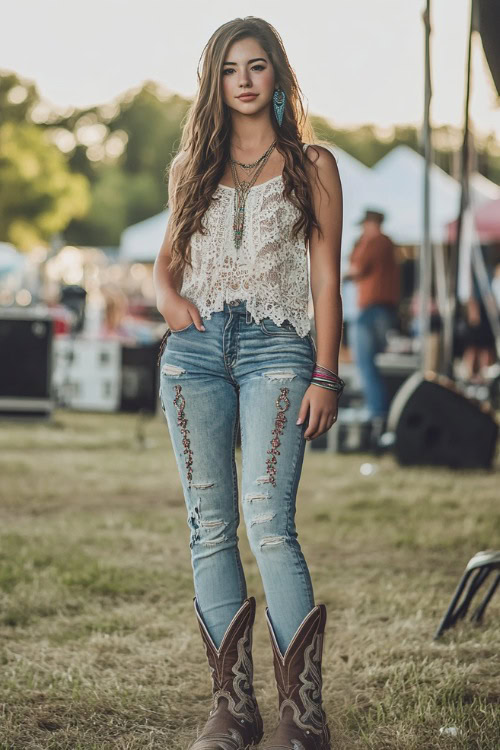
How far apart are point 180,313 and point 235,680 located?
101cm

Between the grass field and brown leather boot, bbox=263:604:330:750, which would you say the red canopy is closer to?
the grass field

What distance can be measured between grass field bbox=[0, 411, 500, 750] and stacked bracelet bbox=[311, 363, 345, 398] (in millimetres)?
1035

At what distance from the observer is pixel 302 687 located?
9.86 feet

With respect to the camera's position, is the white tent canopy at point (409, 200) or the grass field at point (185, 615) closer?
the grass field at point (185, 615)

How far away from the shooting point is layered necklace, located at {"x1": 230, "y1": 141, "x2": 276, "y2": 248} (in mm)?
3059

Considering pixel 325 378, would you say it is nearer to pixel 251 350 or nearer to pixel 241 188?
pixel 251 350

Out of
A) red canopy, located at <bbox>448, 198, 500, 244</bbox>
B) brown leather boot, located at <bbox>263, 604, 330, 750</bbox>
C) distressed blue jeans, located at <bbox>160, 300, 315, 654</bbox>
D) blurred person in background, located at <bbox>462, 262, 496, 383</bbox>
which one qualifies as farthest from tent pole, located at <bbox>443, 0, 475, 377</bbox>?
red canopy, located at <bbox>448, 198, 500, 244</bbox>

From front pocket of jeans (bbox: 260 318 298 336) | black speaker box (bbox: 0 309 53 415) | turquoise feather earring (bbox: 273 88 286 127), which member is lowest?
black speaker box (bbox: 0 309 53 415)

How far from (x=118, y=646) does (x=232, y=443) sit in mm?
1446

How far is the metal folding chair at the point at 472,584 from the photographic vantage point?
163 inches

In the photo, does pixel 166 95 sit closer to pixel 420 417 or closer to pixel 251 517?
pixel 420 417

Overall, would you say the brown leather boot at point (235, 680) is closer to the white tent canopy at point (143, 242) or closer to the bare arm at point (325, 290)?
the bare arm at point (325, 290)

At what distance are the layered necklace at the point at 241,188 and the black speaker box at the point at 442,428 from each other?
230 inches

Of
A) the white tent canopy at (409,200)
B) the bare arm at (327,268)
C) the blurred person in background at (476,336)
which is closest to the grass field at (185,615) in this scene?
the bare arm at (327,268)
